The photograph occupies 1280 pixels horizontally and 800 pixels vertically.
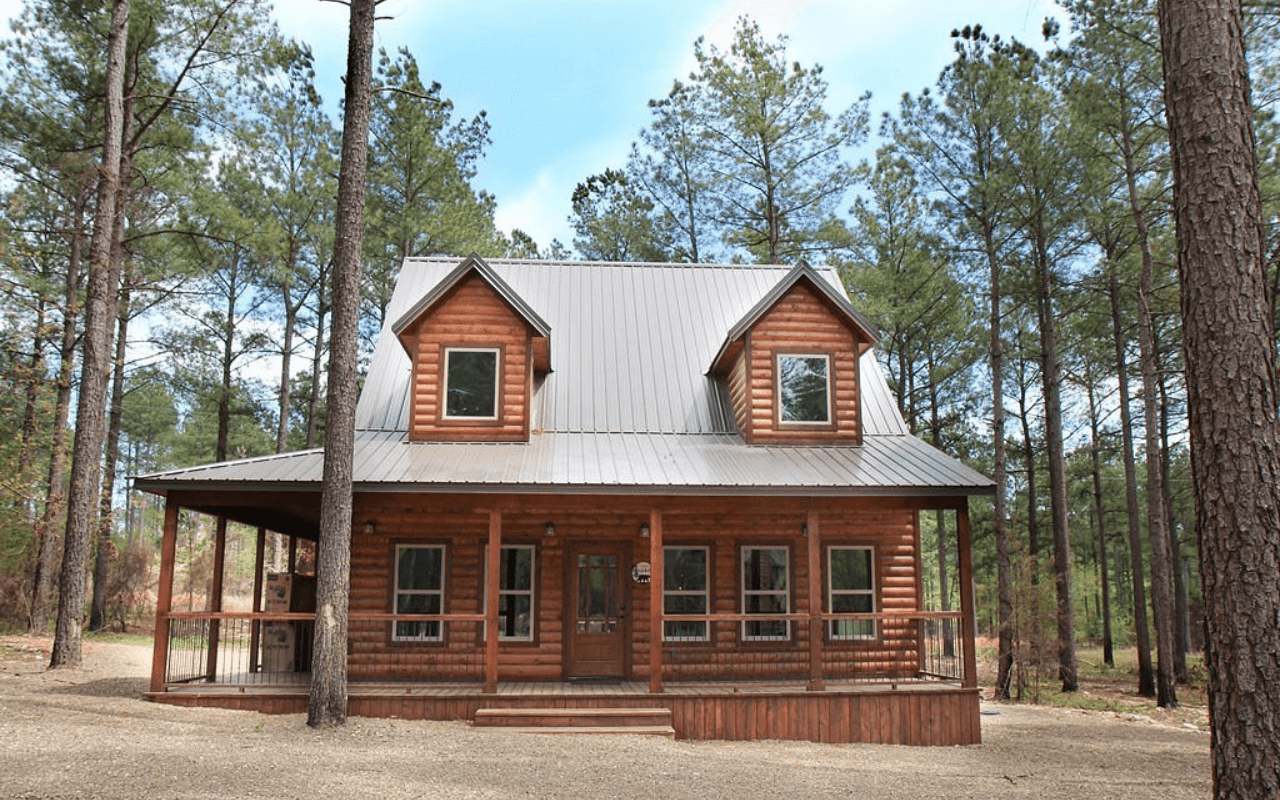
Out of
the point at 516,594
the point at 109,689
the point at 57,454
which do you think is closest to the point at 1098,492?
the point at 516,594

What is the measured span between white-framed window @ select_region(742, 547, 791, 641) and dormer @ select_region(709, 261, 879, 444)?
5.90 ft

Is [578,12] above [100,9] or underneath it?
underneath

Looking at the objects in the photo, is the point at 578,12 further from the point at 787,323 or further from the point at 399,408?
the point at 399,408

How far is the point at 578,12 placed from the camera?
11938 mm

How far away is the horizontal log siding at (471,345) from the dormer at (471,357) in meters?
0.02

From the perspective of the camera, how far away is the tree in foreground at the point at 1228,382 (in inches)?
199

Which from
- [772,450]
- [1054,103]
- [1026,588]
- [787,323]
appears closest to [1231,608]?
[772,450]

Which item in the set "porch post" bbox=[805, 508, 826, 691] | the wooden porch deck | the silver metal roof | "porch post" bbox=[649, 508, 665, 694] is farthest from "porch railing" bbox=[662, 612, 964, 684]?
the silver metal roof

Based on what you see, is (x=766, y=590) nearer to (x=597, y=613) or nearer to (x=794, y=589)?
(x=794, y=589)

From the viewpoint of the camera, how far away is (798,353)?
14.7 metres

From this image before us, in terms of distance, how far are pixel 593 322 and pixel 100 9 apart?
12042 millimetres

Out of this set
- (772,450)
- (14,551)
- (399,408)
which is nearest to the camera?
(772,450)

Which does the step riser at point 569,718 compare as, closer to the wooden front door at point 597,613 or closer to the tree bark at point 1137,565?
the wooden front door at point 597,613

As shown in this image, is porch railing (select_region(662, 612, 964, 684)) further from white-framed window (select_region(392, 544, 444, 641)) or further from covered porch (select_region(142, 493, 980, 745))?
white-framed window (select_region(392, 544, 444, 641))
